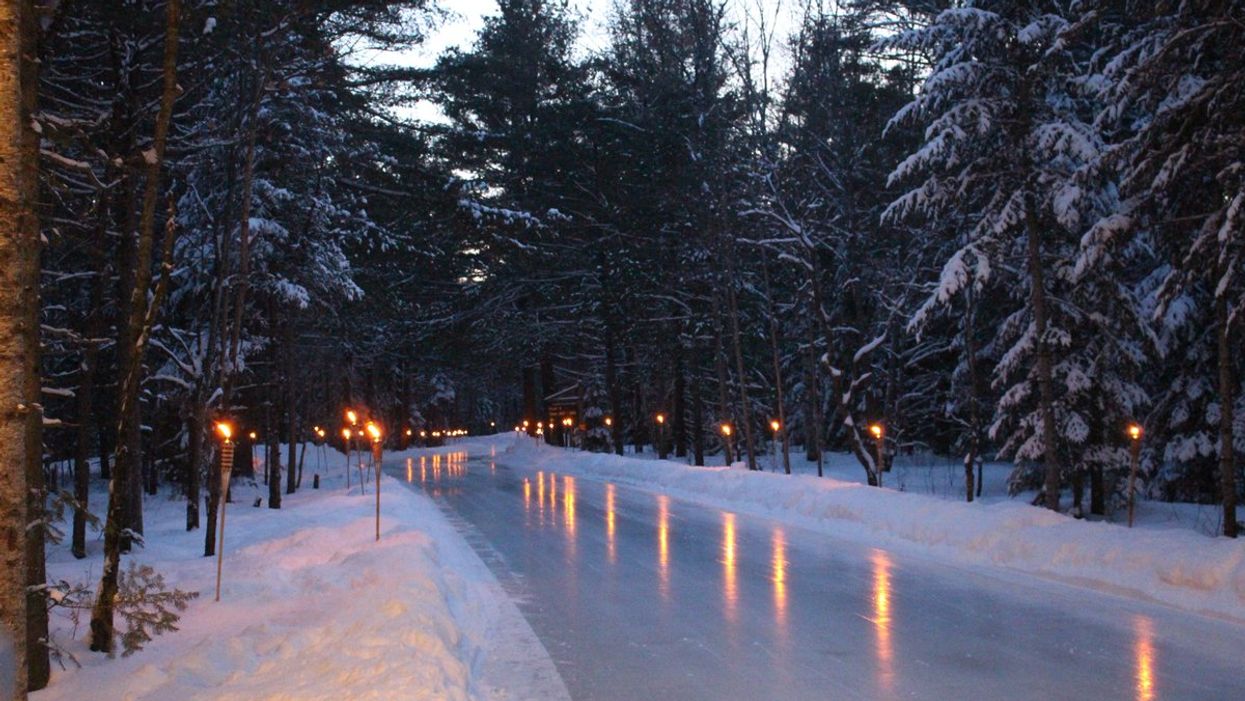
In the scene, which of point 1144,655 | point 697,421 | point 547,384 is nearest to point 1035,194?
point 1144,655

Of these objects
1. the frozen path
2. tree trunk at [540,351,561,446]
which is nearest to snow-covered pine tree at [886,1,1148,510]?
the frozen path

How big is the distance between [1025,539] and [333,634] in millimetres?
9753

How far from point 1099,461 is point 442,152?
78.2 feet

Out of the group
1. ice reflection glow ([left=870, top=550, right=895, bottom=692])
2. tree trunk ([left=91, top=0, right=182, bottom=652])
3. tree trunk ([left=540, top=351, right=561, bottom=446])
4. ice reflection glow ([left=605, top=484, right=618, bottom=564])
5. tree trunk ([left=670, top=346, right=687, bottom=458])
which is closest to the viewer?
ice reflection glow ([left=870, top=550, right=895, bottom=692])

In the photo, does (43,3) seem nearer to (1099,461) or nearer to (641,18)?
(1099,461)

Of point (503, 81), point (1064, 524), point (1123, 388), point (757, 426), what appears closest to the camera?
point (1064, 524)

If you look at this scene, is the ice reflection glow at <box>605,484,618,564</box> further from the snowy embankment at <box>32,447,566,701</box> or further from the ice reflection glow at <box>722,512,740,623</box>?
the snowy embankment at <box>32,447,566,701</box>

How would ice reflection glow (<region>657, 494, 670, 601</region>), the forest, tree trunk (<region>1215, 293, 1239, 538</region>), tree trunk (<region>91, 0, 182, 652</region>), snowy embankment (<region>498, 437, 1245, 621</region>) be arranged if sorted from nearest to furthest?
1. tree trunk (<region>91, 0, 182, 652</region>)
2. snowy embankment (<region>498, 437, 1245, 621</region>)
3. ice reflection glow (<region>657, 494, 670, 601</region>)
4. the forest
5. tree trunk (<region>1215, 293, 1239, 538</region>)

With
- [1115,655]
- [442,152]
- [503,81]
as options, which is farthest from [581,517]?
[503,81]

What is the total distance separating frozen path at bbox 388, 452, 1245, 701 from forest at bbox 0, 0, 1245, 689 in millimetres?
4959

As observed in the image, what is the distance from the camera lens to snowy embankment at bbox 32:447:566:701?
7.25 meters

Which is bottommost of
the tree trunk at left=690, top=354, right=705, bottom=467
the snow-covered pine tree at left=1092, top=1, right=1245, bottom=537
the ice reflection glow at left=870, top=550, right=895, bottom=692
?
the ice reflection glow at left=870, top=550, right=895, bottom=692

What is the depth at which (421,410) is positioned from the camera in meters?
99.4

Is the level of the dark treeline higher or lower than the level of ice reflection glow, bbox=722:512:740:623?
higher
